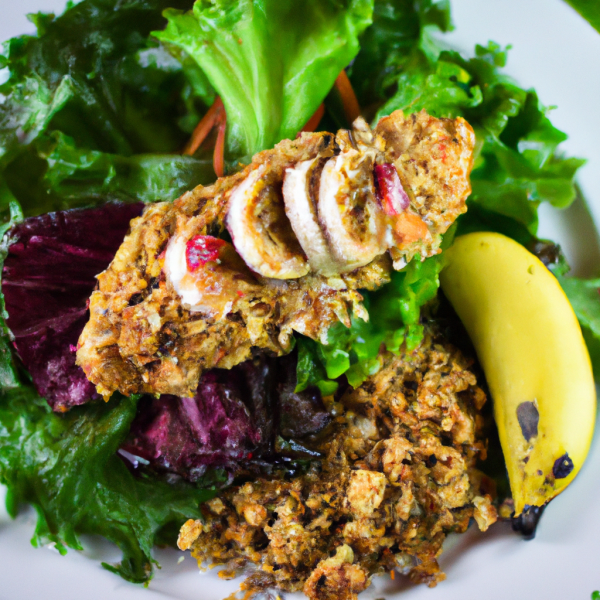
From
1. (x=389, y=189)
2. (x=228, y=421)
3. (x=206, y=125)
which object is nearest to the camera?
(x=389, y=189)

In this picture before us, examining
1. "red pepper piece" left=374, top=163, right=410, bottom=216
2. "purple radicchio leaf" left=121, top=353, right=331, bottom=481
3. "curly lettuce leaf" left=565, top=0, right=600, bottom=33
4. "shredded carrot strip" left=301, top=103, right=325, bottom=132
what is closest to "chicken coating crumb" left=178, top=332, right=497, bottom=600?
"purple radicchio leaf" left=121, top=353, right=331, bottom=481

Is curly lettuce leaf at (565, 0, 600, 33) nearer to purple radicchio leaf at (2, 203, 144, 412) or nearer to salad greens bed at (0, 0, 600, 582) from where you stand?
salad greens bed at (0, 0, 600, 582)

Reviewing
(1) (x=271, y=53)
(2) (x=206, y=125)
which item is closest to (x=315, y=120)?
(1) (x=271, y=53)

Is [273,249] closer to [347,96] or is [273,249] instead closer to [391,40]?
[347,96]

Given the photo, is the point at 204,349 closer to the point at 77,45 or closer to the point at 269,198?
the point at 269,198

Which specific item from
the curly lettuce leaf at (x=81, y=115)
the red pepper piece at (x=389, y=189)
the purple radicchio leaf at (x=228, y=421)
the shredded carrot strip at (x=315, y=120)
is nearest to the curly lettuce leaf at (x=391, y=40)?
the shredded carrot strip at (x=315, y=120)

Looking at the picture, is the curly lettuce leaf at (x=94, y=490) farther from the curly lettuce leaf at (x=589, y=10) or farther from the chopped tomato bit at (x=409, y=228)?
the curly lettuce leaf at (x=589, y=10)
